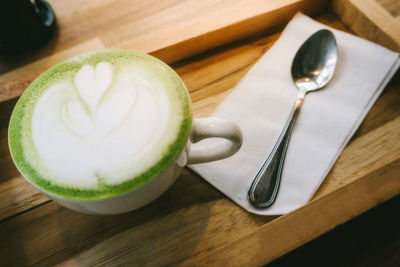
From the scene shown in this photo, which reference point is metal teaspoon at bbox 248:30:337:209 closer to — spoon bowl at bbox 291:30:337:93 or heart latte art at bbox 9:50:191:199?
spoon bowl at bbox 291:30:337:93

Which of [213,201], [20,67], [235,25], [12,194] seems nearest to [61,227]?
[12,194]

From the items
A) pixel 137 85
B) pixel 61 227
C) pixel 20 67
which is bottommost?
pixel 61 227

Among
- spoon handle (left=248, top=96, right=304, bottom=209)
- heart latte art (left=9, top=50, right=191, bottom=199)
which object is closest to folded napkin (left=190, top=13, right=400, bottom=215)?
spoon handle (left=248, top=96, right=304, bottom=209)

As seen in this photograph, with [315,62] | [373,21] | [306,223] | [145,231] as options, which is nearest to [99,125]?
[145,231]

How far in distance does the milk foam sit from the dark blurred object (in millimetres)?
272

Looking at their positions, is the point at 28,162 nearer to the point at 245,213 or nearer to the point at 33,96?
the point at 33,96

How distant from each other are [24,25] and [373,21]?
643 millimetres

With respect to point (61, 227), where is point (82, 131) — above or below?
above

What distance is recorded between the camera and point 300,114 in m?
0.53

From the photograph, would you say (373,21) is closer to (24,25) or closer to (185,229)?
(185,229)

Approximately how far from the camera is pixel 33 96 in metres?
0.39

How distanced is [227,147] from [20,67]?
47 cm

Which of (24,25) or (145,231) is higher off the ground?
(24,25)

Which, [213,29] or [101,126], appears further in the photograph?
[213,29]
